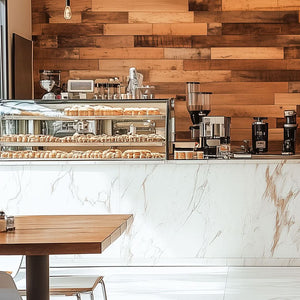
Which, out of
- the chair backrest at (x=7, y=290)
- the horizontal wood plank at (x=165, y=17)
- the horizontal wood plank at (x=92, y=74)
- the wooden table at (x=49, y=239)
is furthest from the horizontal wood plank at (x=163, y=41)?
the chair backrest at (x=7, y=290)

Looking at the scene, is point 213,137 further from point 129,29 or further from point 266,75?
point 129,29

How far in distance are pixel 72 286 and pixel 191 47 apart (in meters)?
5.25

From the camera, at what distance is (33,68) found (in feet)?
26.4

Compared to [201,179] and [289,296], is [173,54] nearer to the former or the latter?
[201,179]

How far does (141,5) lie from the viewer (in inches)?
315

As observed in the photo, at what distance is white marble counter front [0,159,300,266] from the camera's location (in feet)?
18.7

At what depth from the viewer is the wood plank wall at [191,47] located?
26.2ft

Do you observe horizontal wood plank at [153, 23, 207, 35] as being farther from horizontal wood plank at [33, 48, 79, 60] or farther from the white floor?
the white floor

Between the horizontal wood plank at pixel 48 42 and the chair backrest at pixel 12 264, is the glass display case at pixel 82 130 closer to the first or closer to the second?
the chair backrest at pixel 12 264

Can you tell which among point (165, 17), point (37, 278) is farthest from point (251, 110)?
point (37, 278)

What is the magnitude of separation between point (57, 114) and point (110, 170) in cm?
66

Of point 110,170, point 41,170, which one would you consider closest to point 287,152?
point 110,170

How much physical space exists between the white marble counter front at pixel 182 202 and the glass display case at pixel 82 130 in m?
0.12

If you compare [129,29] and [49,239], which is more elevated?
[129,29]
